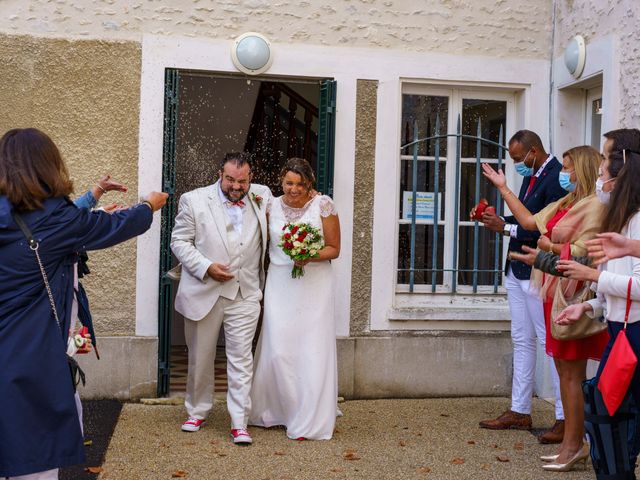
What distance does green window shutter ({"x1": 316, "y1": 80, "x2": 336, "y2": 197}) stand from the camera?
26.7ft

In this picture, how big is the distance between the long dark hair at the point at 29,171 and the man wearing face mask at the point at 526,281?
3.45 m

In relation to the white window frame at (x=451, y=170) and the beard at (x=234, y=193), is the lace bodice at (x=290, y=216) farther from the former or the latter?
the white window frame at (x=451, y=170)

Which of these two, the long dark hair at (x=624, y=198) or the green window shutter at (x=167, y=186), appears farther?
the green window shutter at (x=167, y=186)

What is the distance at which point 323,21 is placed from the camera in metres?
8.18

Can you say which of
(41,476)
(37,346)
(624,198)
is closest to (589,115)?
(624,198)

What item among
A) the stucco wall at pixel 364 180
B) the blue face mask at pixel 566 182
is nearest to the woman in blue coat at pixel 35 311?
the blue face mask at pixel 566 182

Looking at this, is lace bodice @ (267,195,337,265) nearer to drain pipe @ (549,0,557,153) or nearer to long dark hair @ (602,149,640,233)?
drain pipe @ (549,0,557,153)

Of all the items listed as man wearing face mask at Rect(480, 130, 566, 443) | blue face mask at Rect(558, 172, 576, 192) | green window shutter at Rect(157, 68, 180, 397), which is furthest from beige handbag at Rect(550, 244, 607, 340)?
green window shutter at Rect(157, 68, 180, 397)

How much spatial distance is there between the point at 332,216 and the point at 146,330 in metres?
1.94

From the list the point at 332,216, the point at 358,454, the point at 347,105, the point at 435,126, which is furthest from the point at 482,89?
the point at 358,454

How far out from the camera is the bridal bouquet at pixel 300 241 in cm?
678

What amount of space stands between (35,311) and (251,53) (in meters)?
4.10

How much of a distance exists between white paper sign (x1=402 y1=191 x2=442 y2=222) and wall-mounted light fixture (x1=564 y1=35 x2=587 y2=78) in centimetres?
154

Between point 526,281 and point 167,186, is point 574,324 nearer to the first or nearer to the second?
point 526,281
